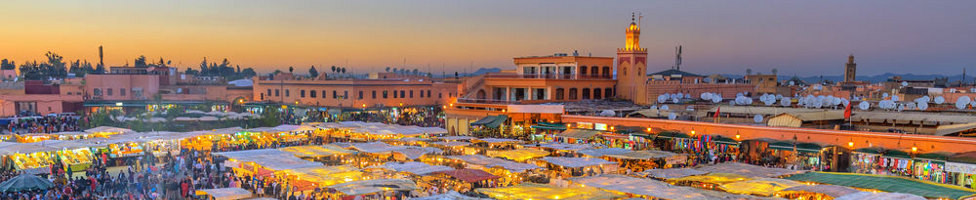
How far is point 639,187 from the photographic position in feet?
55.6

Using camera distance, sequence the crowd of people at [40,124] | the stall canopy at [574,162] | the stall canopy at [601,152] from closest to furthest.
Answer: the stall canopy at [574,162] < the stall canopy at [601,152] < the crowd of people at [40,124]

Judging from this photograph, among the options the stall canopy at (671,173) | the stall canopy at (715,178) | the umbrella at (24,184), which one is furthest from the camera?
the stall canopy at (671,173)

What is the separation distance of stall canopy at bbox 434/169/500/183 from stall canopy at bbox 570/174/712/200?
7.81ft

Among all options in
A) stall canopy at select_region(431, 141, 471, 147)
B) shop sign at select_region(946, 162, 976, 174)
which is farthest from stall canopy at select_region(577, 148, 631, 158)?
shop sign at select_region(946, 162, 976, 174)

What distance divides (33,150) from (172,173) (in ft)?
14.1

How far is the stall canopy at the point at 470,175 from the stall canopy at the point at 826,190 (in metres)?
7.36

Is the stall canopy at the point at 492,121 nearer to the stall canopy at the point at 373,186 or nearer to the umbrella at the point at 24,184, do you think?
the stall canopy at the point at 373,186

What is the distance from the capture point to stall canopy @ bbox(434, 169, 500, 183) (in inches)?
744

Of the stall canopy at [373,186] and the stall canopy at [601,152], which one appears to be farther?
the stall canopy at [601,152]

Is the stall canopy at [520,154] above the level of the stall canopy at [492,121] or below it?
below

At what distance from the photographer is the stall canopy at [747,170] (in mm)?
19081

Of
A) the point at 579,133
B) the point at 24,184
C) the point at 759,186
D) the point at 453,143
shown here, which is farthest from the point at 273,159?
the point at 759,186

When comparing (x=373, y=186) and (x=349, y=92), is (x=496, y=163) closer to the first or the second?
(x=373, y=186)

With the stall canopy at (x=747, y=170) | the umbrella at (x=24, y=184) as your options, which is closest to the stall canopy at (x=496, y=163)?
the stall canopy at (x=747, y=170)
